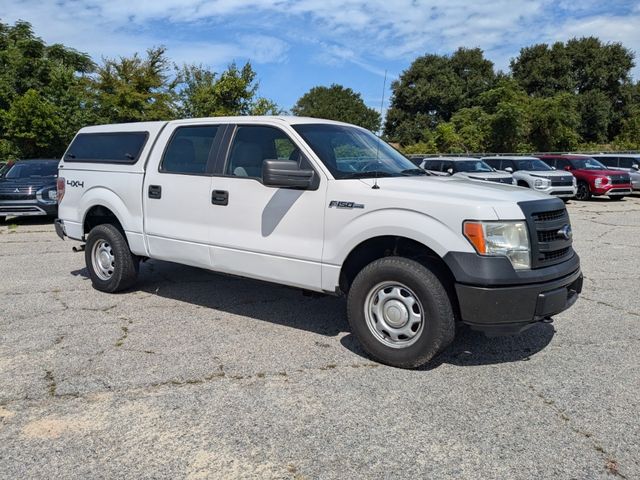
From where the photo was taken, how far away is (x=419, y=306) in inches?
160

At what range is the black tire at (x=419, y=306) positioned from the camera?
13.0 feet

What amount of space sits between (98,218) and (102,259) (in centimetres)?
54

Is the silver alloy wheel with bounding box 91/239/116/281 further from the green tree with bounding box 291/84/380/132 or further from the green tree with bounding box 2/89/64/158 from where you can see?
the green tree with bounding box 291/84/380/132

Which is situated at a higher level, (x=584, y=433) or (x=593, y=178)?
(x=593, y=178)

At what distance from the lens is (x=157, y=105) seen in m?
28.4

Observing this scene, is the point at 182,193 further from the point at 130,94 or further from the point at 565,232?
the point at 130,94

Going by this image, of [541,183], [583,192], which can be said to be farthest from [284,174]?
[583,192]

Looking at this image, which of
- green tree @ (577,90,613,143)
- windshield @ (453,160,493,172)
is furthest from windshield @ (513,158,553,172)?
green tree @ (577,90,613,143)

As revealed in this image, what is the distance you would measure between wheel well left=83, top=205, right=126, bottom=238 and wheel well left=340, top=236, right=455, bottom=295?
307cm

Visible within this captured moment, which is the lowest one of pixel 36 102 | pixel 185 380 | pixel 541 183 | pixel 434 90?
pixel 185 380

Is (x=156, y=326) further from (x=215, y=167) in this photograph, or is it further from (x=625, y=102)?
(x=625, y=102)

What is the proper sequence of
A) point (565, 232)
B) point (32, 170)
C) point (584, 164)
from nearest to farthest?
point (565, 232)
point (32, 170)
point (584, 164)

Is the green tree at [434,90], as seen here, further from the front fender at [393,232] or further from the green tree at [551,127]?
the front fender at [393,232]

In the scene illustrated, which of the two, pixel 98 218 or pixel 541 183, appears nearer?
pixel 98 218
